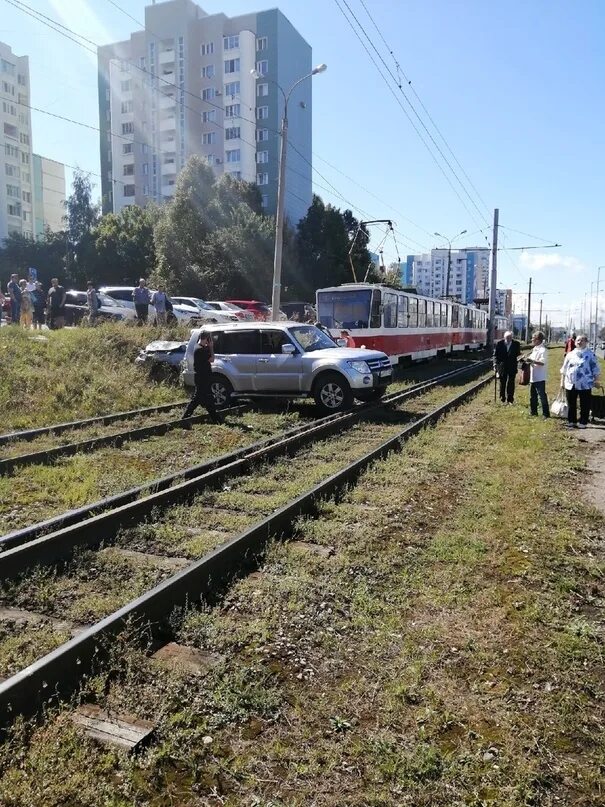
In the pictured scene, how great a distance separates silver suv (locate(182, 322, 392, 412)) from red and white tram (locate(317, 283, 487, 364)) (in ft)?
21.2

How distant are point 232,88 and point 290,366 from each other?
72.3m

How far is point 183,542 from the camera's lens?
18.7 feet

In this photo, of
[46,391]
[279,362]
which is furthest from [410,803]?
[46,391]

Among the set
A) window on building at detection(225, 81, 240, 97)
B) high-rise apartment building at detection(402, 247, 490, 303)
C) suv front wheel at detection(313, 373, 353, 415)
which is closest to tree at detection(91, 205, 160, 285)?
window on building at detection(225, 81, 240, 97)

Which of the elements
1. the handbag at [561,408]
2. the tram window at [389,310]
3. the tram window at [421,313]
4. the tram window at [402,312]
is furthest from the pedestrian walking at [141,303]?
the handbag at [561,408]

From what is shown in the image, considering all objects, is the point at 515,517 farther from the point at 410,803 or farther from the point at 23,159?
the point at 23,159

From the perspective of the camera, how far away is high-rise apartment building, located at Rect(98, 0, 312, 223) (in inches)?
2958

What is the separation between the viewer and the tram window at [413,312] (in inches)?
961

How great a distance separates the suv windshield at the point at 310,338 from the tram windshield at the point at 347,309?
21.5ft

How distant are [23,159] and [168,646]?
96.5 m

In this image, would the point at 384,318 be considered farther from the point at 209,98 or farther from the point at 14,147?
the point at 14,147

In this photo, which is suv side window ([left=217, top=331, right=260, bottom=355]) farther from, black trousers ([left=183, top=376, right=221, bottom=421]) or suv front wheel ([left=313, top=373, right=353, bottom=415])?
black trousers ([left=183, top=376, right=221, bottom=421])

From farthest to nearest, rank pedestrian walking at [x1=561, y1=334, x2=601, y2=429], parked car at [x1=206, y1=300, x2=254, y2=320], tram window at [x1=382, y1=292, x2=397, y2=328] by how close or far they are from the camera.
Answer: parked car at [x1=206, y1=300, x2=254, y2=320], tram window at [x1=382, y1=292, x2=397, y2=328], pedestrian walking at [x1=561, y1=334, x2=601, y2=429]

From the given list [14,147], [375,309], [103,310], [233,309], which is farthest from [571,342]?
[14,147]
